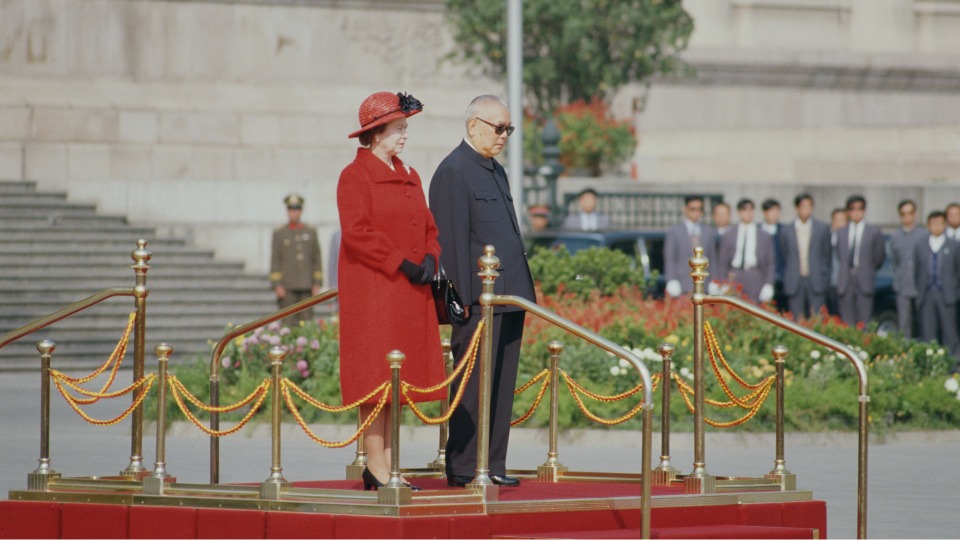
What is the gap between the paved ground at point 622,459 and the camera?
367 inches

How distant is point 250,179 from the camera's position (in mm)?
24859

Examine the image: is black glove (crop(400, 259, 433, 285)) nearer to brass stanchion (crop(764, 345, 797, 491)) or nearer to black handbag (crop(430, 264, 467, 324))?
black handbag (crop(430, 264, 467, 324))

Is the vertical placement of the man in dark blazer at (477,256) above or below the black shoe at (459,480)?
above

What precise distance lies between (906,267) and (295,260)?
7308 millimetres

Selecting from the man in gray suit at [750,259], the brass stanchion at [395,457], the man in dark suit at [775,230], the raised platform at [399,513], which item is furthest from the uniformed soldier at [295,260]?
the brass stanchion at [395,457]

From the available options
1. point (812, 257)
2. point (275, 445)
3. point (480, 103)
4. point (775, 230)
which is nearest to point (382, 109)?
point (480, 103)

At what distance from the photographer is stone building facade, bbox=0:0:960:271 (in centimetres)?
2291

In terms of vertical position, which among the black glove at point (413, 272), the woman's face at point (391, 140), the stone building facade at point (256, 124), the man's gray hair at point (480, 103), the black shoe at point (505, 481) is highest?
the stone building facade at point (256, 124)

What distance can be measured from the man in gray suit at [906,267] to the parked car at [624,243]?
277cm

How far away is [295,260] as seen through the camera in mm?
19141

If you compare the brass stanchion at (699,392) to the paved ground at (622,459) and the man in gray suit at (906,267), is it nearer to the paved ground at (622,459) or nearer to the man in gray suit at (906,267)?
the paved ground at (622,459)

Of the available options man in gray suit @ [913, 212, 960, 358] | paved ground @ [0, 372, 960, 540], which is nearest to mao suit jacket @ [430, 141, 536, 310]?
paved ground @ [0, 372, 960, 540]

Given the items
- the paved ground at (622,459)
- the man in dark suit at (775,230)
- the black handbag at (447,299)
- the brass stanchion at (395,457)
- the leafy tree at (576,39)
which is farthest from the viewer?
the leafy tree at (576,39)

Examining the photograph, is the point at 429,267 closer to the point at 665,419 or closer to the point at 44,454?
the point at 665,419
